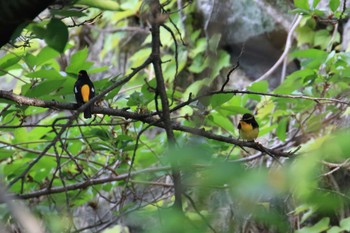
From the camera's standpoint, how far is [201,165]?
27.5 inches

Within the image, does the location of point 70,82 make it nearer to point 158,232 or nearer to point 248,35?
point 158,232

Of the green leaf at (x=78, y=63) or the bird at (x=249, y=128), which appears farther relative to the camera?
the bird at (x=249, y=128)

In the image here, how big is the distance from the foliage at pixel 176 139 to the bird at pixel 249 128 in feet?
0.27

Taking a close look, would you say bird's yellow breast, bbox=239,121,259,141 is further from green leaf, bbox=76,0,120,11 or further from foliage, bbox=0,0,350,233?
green leaf, bbox=76,0,120,11

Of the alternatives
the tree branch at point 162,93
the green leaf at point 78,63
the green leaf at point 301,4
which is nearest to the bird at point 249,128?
the green leaf at point 301,4

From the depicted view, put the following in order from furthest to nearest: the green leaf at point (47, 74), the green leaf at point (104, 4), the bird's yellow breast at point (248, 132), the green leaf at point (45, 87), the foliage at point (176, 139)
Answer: the bird's yellow breast at point (248, 132), the green leaf at point (47, 74), the green leaf at point (45, 87), the green leaf at point (104, 4), the foliage at point (176, 139)

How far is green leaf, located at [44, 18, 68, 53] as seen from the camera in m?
0.88

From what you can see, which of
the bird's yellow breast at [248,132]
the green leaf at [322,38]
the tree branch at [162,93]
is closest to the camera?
the tree branch at [162,93]

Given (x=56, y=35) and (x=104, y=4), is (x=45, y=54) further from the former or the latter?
(x=56, y=35)

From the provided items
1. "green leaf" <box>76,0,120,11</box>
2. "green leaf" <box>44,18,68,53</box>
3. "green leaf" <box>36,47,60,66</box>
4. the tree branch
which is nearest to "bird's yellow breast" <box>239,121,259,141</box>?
"green leaf" <box>36,47,60,66</box>

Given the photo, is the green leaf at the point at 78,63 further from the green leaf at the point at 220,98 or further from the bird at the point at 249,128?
the bird at the point at 249,128

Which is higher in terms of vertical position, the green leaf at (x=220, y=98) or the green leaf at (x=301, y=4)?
the green leaf at (x=301, y=4)

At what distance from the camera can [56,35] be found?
0.89 m

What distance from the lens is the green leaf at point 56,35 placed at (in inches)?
34.8
